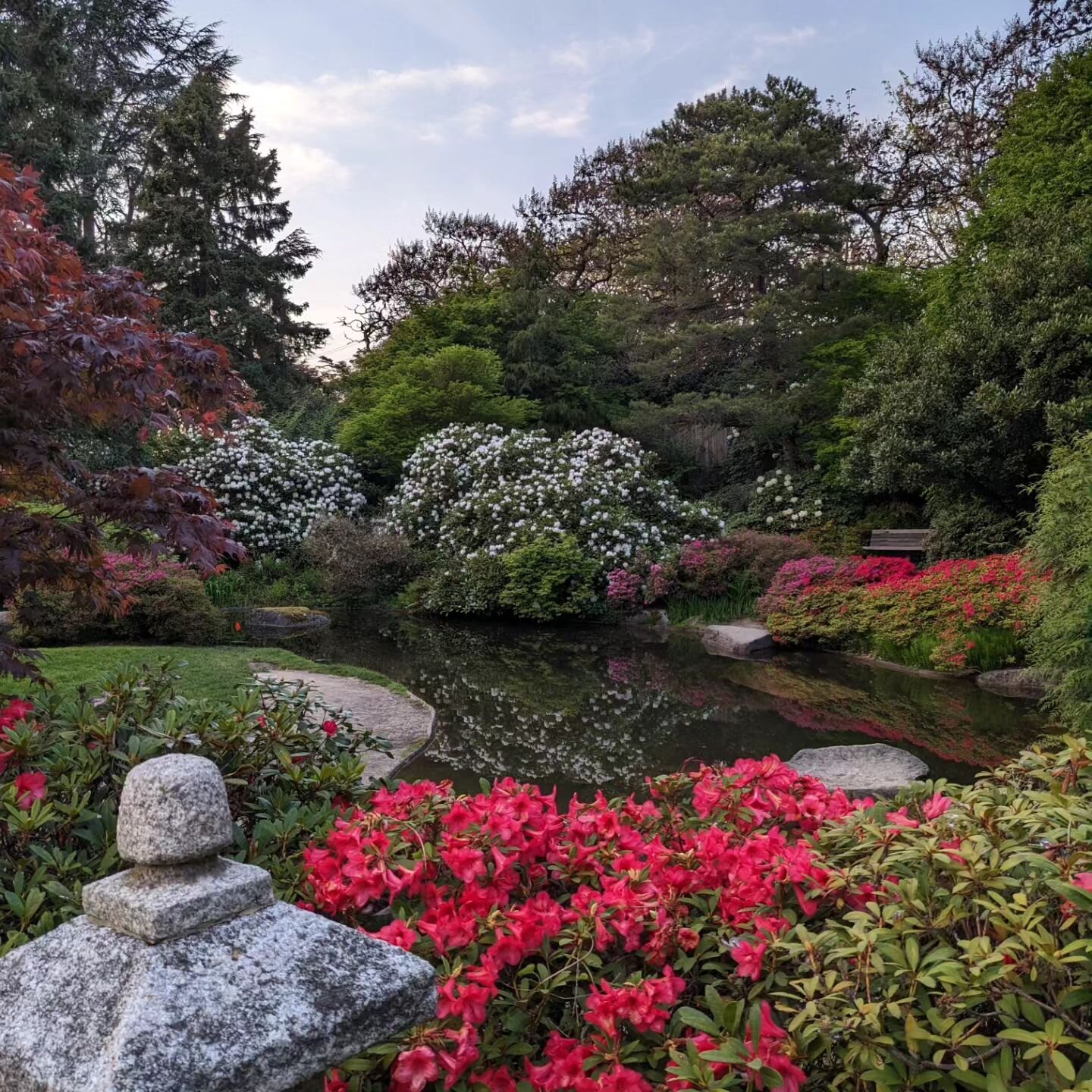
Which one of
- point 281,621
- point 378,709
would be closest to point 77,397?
point 378,709

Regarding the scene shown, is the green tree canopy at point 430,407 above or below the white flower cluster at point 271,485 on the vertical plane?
above

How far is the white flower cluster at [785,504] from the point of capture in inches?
541

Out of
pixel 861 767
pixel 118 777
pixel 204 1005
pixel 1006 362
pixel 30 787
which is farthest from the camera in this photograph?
pixel 1006 362

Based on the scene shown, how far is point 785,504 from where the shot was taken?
1437 centimetres

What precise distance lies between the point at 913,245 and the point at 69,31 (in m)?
20.2

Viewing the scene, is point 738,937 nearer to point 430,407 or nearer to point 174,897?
point 174,897

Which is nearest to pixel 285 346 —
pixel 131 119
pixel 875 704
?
pixel 131 119

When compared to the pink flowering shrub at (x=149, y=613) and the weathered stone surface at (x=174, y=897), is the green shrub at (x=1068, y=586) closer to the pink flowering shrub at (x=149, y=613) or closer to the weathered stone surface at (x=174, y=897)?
the weathered stone surface at (x=174, y=897)

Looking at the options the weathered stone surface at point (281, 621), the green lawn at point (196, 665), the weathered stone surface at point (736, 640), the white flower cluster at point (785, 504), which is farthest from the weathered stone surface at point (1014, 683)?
the weathered stone surface at point (281, 621)

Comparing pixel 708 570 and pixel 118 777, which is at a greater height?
pixel 118 777

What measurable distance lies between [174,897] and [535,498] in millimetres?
12335

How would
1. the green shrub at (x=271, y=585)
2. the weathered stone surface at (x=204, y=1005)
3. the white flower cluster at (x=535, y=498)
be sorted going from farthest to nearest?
the white flower cluster at (x=535, y=498)
the green shrub at (x=271, y=585)
the weathered stone surface at (x=204, y=1005)

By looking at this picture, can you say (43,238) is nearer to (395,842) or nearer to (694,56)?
(395,842)

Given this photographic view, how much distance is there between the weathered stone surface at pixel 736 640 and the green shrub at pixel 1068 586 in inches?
142
